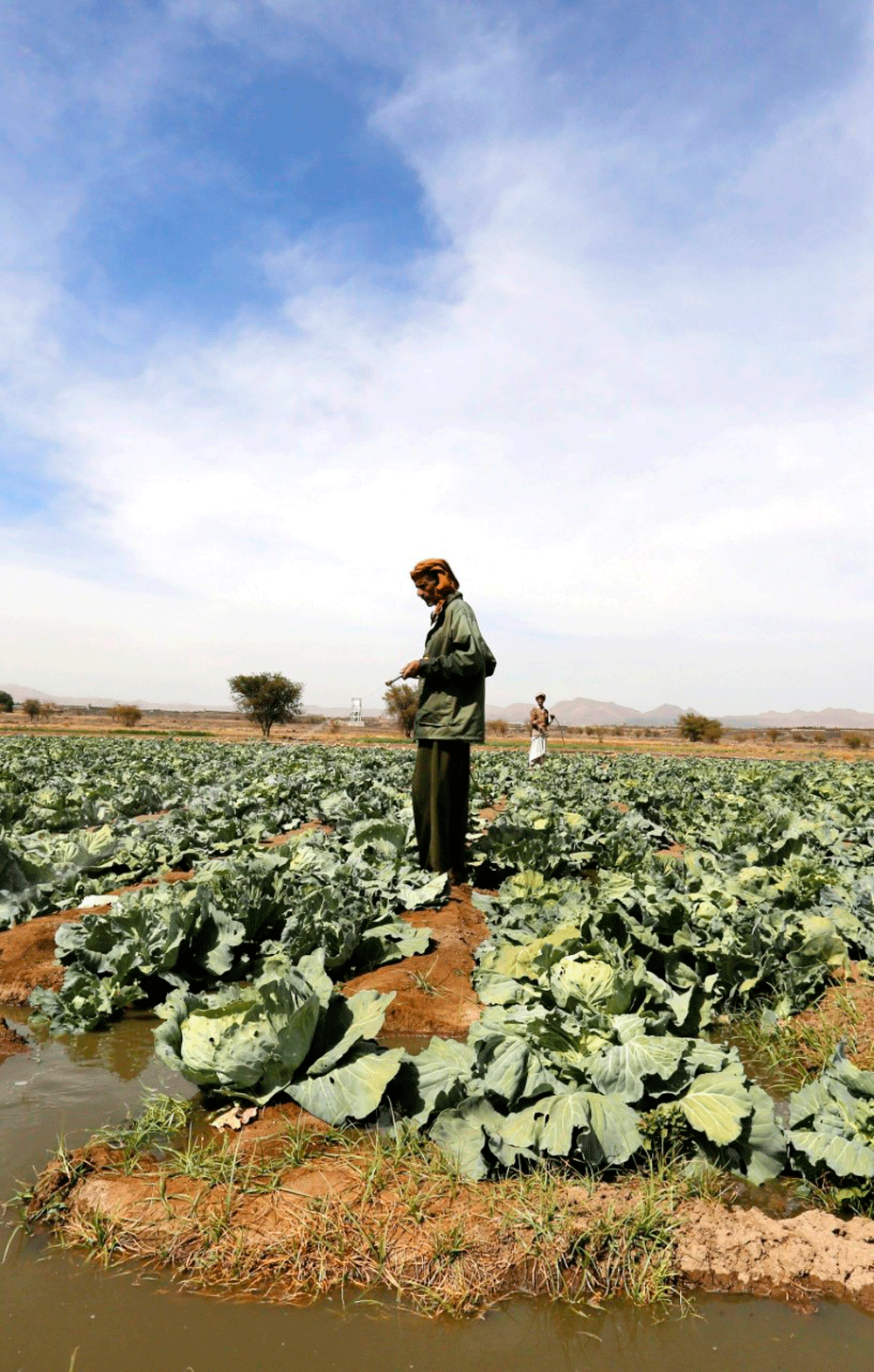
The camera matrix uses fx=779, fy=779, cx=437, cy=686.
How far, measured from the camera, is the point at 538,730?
65.6ft

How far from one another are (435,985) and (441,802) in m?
1.86

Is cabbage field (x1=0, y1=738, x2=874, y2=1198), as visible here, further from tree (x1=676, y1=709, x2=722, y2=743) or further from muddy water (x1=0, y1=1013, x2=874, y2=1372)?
tree (x1=676, y1=709, x2=722, y2=743)

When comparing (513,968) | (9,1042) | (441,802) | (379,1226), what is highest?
(441,802)

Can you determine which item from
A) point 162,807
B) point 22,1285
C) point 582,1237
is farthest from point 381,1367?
point 162,807

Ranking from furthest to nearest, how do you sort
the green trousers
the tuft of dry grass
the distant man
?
the distant man → the green trousers → the tuft of dry grass

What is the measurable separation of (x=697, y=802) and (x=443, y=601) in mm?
7335

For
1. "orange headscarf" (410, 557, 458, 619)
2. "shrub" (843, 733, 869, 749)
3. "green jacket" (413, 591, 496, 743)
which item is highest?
"orange headscarf" (410, 557, 458, 619)

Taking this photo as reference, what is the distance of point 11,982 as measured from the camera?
14.9 feet

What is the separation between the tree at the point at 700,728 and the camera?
212 ft

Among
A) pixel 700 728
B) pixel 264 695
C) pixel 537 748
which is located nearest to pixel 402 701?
pixel 264 695

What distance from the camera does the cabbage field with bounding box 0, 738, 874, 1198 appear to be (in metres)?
2.73

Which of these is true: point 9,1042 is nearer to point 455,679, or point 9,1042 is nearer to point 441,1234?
point 441,1234

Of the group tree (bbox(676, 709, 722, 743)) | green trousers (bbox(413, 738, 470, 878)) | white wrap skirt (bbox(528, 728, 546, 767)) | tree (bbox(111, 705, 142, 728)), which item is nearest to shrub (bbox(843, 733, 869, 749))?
tree (bbox(676, 709, 722, 743))

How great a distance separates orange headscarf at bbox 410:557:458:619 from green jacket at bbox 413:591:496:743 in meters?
0.10
